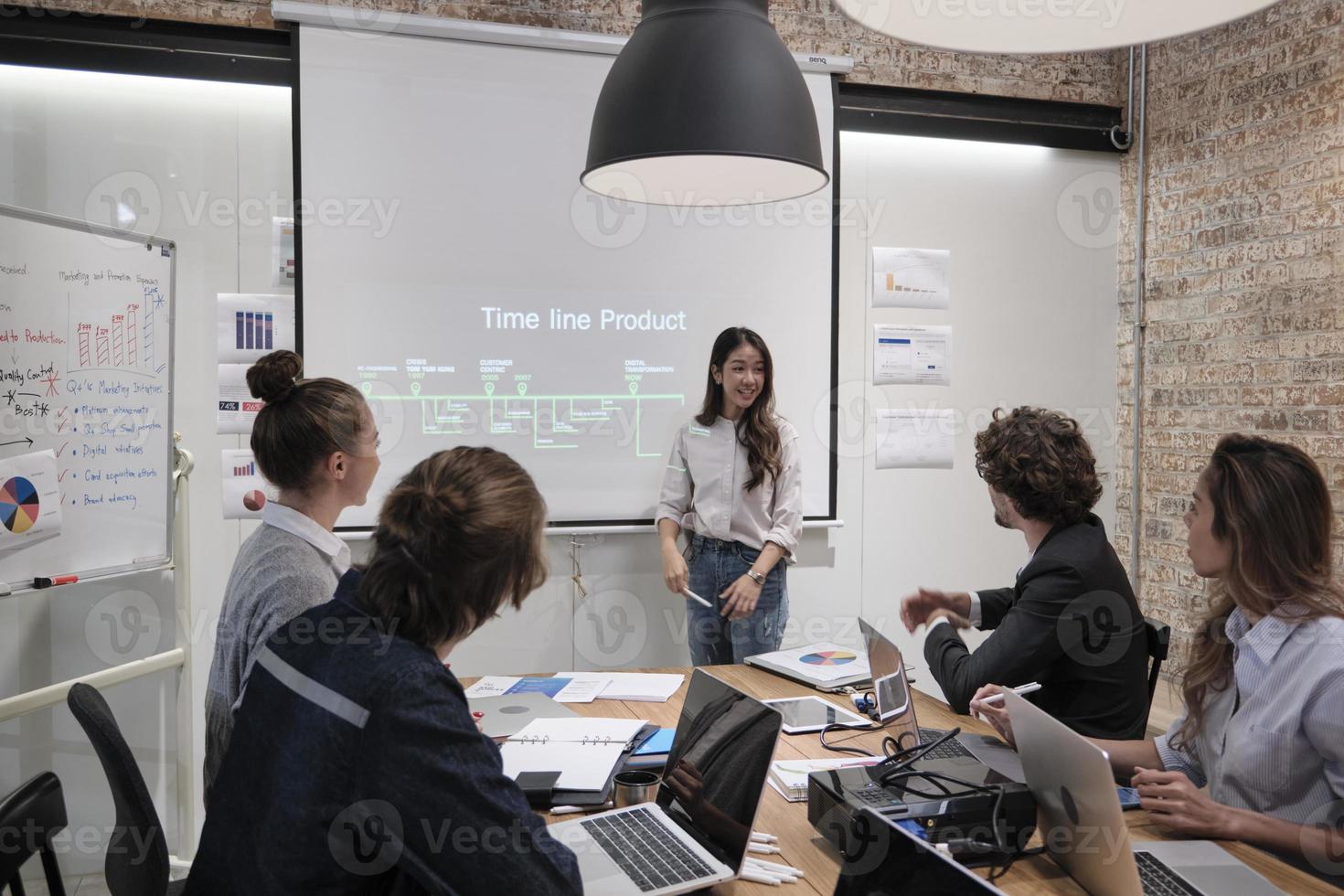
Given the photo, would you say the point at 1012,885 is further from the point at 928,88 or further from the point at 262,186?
the point at 928,88

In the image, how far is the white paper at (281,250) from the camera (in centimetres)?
340

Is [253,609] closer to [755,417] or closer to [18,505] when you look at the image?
[18,505]

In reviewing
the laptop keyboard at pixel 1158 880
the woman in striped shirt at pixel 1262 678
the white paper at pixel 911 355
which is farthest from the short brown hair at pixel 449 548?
the white paper at pixel 911 355

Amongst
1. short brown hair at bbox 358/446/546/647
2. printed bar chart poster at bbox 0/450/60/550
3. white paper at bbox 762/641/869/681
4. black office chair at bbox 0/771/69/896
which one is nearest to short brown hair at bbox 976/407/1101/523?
white paper at bbox 762/641/869/681

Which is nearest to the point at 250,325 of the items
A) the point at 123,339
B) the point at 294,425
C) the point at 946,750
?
the point at 123,339

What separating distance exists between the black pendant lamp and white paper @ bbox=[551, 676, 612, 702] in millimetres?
1215

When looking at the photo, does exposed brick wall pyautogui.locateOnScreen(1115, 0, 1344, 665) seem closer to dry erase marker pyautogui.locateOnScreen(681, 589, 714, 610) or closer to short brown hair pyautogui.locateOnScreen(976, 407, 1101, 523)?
short brown hair pyautogui.locateOnScreen(976, 407, 1101, 523)

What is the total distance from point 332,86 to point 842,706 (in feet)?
8.98

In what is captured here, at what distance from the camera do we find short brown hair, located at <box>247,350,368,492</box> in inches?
74.2

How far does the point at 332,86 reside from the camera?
11.1ft

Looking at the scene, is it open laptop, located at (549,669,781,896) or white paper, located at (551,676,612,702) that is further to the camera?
white paper, located at (551,676,612,702)

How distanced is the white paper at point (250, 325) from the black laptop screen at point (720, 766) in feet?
7.92

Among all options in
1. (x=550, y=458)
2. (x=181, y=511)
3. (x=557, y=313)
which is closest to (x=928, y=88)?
(x=557, y=313)

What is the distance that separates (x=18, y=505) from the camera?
2.51 metres
